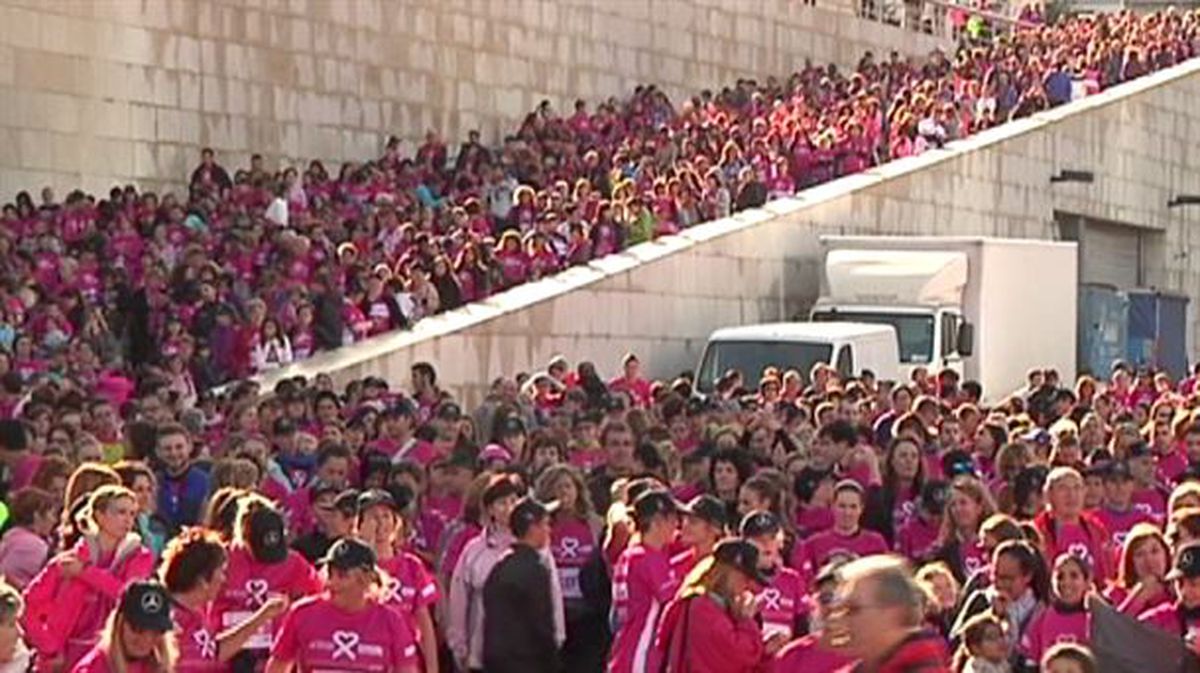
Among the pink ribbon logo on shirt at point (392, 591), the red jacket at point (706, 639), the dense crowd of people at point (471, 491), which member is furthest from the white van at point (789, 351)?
the red jacket at point (706, 639)

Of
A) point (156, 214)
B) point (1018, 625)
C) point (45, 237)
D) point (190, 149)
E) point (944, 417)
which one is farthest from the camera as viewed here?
point (190, 149)

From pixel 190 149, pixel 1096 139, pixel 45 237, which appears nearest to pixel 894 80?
pixel 1096 139

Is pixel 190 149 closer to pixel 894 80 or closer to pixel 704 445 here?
pixel 894 80

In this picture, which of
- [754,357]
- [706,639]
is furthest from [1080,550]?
[754,357]

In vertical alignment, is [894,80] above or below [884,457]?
above

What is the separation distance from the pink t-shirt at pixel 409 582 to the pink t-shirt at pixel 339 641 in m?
1.13

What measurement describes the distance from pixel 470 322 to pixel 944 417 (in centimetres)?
987

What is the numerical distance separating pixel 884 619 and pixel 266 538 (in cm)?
544

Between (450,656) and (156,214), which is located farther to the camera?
(156,214)

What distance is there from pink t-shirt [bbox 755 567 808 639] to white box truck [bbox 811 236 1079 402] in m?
18.1

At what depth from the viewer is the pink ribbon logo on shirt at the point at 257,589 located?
41.7ft

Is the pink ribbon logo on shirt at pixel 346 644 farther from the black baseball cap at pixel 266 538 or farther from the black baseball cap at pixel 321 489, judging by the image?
the black baseball cap at pixel 321 489

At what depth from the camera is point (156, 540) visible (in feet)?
47.5

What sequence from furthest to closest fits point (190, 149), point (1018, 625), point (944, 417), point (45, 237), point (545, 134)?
point (545, 134), point (190, 149), point (45, 237), point (944, 417), point (1018, 625)
